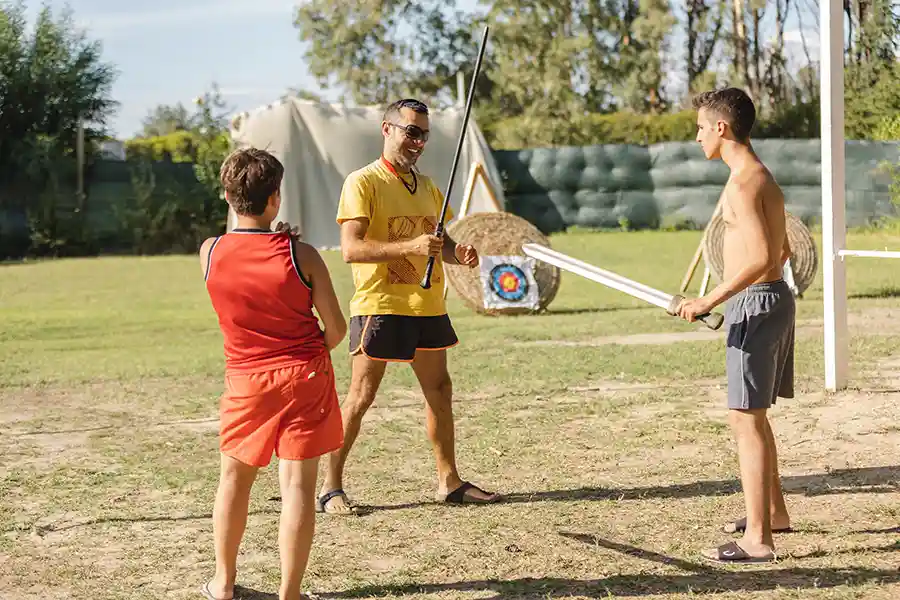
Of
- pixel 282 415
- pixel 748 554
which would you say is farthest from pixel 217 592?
pixel 748 554

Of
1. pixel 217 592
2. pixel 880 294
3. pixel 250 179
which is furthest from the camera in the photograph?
pixel 880 294

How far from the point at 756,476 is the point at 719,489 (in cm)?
121

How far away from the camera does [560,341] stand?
36.3 feet

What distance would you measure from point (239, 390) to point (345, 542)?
4.11 ft

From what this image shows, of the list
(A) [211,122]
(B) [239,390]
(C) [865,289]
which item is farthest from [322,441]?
(A) [211,122]

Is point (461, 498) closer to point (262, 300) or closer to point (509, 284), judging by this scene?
point (262, 300)

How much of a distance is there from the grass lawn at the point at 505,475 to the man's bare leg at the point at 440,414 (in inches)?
5.4

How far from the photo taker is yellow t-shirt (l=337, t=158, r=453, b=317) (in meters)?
5.30

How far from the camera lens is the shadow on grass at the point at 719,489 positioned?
565 centimetres

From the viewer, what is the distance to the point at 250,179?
3920 millimetres

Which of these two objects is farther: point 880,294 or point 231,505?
point 880,294

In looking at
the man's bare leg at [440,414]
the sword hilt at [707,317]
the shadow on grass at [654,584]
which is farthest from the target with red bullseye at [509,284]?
the shadow on grass at [654,584]

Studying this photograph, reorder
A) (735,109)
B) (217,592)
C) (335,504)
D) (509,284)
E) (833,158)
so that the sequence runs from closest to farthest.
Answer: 1. (217,592)
2. (735,109)
3. (335,504)
4. (833,158)
5. (509,284)

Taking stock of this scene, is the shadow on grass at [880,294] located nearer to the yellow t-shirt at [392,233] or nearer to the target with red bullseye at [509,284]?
the target with red bullseye at [509,284]
